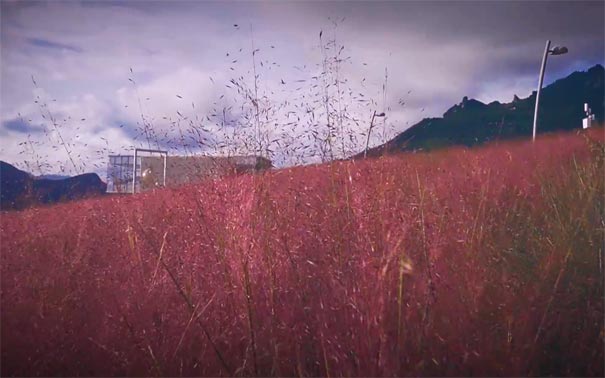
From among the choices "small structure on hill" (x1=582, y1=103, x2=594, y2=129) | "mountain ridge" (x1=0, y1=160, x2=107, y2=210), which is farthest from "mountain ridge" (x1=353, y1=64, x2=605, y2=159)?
"mountain ridge" (x1=0, y1=160, x2=107, y2=210)

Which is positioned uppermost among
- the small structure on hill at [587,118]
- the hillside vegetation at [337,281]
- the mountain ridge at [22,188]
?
the small structure on hill at [587,118]

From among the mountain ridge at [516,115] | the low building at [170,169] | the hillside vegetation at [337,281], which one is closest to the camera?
the hillside vegetation at [337,281]

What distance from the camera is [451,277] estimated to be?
2207 millimetres

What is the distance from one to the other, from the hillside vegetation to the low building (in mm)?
108

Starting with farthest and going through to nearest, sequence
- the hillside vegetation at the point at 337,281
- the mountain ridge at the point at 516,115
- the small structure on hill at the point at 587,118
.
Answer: the small structure on hill at the point at 587,118
the mountain ridge at the point at 516,115
the hillside vegetation at the point at 337,281

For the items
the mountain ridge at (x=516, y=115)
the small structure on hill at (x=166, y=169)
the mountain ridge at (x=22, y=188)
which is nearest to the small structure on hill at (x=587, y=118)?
the mountain ridge at (x=516, y=115)

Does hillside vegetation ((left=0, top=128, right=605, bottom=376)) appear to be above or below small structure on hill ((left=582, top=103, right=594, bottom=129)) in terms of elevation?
below

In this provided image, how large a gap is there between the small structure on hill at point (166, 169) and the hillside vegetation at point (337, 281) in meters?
0.11

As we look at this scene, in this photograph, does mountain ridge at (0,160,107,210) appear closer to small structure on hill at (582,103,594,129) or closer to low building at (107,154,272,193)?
low building at (107,154,272,193)

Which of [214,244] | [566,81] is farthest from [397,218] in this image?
[566,81]

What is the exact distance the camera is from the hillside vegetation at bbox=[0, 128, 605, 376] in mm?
2088

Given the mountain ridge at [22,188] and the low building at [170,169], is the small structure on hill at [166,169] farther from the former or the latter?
the mountain ridge at [22,188]

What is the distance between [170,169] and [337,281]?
5.49 feet

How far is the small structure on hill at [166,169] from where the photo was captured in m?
2.84
